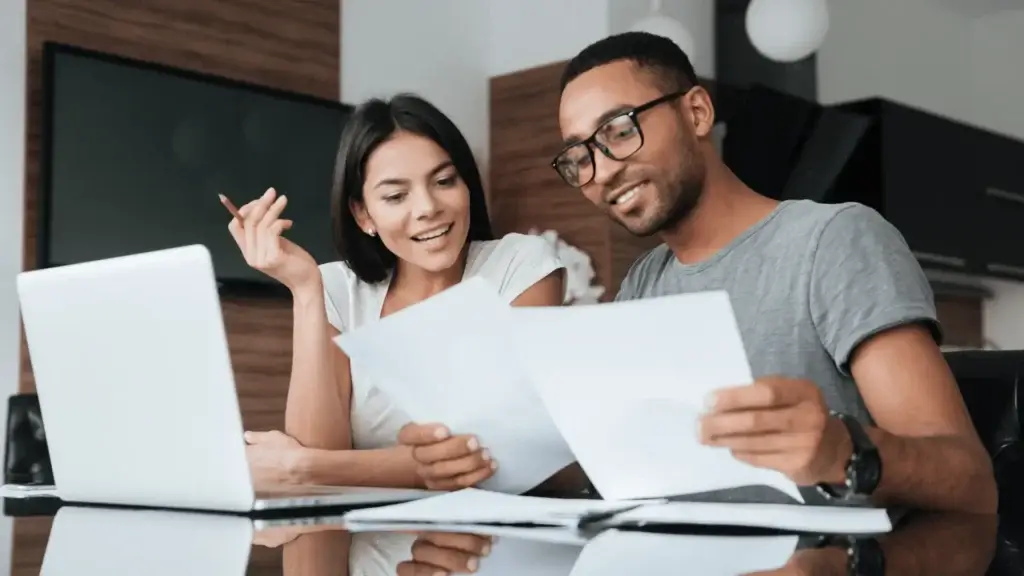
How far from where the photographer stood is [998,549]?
744 millimetres

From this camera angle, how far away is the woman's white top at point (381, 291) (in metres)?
1.58

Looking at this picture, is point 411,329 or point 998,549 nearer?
point 998,549

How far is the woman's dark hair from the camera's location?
1.63 meters

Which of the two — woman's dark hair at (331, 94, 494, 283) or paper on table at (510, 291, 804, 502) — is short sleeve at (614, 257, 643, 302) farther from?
paper on table at (510, 291, 804, 502)

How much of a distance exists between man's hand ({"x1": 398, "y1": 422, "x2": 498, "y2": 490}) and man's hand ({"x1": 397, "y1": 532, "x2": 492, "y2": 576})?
0.22 metres

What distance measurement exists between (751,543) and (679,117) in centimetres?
64

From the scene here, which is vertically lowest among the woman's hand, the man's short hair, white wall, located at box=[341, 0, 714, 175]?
the woman's hand

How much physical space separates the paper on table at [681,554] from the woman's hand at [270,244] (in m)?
0.68

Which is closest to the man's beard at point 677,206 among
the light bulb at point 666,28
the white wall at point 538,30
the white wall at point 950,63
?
the light bulb at point 666,28

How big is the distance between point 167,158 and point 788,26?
1.73 meters

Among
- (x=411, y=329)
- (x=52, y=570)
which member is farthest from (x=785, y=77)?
(x=52, y=570)

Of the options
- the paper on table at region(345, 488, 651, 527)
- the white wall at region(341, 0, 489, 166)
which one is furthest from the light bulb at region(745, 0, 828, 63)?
the paper on table at region(345, 488, 651, 527)

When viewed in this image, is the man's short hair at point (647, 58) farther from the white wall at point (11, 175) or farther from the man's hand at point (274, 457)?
the white wall at point (11, 175)

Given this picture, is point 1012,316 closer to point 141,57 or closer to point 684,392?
point 141,57
